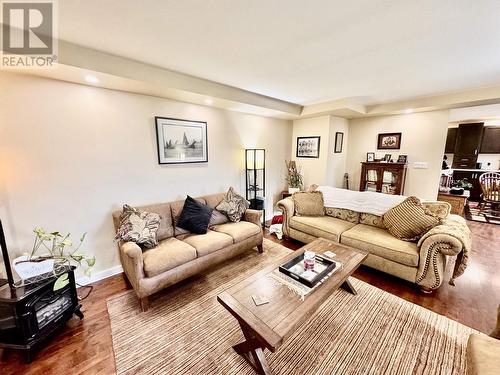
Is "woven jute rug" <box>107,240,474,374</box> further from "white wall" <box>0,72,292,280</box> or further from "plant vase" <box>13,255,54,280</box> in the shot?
"white wall" <box>0,72,292,280</box>

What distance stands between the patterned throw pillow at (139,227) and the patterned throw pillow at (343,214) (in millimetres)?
2623

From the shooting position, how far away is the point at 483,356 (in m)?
1.09

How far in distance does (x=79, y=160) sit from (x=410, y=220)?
390 cm

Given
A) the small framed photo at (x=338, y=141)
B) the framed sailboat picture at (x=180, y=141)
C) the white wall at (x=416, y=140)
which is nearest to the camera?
the framed sailboat picture at (x=180, y=141)

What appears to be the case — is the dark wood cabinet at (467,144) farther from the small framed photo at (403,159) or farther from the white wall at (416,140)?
the small framed photo at (403,159)

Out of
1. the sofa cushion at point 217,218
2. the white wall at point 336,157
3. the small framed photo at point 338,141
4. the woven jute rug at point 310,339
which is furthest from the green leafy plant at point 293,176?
the woven jute rug at point 310,339

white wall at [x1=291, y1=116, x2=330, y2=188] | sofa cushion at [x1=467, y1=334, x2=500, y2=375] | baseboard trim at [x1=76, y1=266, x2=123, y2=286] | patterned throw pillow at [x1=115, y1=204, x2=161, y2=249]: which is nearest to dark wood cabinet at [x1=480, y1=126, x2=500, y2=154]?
white wall at [x1=291, y1=116, x2=330, y2=188]

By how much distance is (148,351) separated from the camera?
157cm

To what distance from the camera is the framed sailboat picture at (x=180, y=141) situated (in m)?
2.85

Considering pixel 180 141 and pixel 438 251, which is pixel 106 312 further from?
pixel 438 251

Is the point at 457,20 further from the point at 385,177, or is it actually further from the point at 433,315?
the point at 385,177

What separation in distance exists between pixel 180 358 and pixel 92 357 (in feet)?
2.18

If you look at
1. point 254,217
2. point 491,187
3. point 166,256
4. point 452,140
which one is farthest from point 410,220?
point 452,140

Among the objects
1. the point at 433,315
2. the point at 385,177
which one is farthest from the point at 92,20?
the point at 385,177
